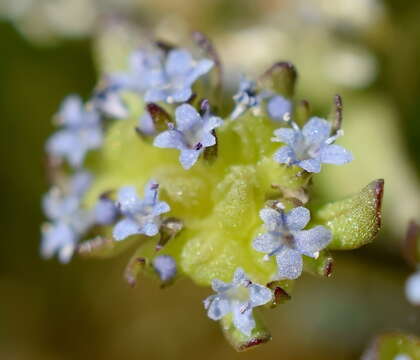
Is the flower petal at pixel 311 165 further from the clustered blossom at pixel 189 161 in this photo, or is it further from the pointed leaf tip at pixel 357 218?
the pointed leaf tip at pixel 357 218

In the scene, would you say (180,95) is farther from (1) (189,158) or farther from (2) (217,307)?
(2) (217,307)

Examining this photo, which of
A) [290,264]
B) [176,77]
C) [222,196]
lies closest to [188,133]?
[222,196]

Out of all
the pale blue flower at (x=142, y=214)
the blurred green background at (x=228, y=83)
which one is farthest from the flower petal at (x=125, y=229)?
the blurred green background at (x=228, y=83)

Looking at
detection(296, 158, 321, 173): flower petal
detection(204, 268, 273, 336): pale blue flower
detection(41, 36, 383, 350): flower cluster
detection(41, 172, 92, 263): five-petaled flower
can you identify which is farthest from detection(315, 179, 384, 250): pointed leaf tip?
detection(41, 172, 92, 263): five-petaled flower

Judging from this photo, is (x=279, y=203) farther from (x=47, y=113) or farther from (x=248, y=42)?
(x=47, y=113)

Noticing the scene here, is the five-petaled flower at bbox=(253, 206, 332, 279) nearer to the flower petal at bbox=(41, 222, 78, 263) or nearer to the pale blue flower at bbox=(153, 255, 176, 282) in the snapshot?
the pale blue flower at bbox=(153, 255, 176, 282)

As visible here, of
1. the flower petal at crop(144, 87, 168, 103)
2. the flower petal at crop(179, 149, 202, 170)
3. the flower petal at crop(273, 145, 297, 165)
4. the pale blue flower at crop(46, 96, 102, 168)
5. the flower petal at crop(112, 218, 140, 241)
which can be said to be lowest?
the pale blue flower at crop(46, 96, 102, 168)

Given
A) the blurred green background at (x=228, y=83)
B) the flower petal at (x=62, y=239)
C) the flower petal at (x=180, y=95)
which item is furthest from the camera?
the blurred green background at (x=228, y=83)
